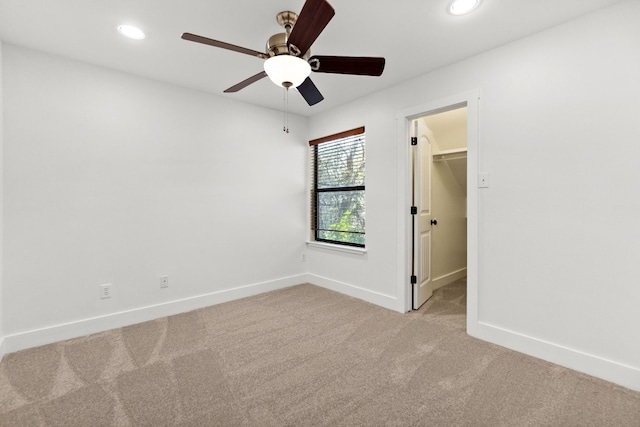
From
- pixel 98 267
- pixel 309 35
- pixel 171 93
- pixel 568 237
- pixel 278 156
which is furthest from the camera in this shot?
pixel 278 156

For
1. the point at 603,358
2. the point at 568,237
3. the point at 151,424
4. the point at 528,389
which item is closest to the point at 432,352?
the point at 528,389

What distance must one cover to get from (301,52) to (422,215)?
226 centimetres

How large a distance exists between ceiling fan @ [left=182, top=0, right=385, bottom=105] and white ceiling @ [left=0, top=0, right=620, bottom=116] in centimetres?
33

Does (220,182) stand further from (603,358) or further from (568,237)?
(603,358)

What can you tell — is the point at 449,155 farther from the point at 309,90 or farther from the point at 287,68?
Answer: the point at 287,68

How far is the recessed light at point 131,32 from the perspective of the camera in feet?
6.81

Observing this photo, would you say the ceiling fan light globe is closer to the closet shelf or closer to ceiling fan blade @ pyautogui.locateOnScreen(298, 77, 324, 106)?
ceiling fan blade @ pyautogui.locateOnScreen(298, 77, 324, 106)

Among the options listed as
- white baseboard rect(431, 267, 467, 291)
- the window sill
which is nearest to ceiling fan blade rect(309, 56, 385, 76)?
the window sill

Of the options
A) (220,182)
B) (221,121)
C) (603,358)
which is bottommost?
(603,358)

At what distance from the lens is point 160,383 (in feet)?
6.20

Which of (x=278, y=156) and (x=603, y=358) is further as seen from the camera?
(x=278, y=156)

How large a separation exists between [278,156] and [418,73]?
1.99 meters

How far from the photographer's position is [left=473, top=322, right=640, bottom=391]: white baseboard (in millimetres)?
1849

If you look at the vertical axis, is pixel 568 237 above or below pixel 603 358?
above
